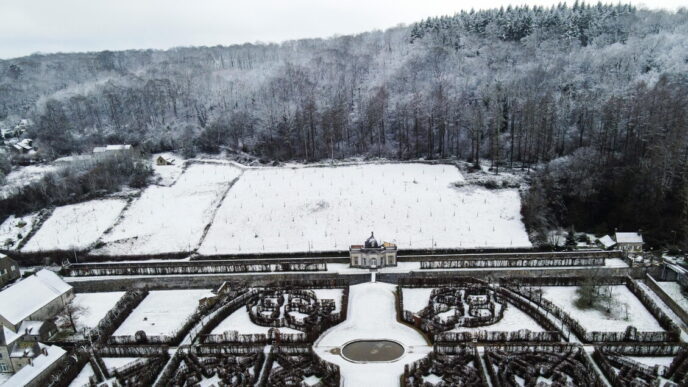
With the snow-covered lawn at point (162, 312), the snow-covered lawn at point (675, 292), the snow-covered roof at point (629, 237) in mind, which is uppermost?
the snow-covered roof at point (629, 237)

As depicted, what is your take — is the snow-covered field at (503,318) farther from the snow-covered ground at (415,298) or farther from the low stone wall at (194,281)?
the low stone wall at (194,281)

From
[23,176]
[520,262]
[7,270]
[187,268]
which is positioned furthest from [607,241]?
[23,176]

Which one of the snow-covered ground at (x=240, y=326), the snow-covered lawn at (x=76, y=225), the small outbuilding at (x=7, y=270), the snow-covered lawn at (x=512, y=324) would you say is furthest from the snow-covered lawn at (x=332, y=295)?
the small outbuilding at (x=7, y=270)

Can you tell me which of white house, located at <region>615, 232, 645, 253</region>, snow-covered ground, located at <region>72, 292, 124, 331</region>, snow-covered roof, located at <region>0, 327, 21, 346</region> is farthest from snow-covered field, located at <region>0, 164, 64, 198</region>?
white house, located at <region>615, 232, 645, 253</region>

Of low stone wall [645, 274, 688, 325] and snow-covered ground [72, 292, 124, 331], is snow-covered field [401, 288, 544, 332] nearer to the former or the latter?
low stone wall [645, 274, 688, 325]

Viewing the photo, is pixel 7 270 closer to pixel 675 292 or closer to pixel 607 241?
pixel 607 241

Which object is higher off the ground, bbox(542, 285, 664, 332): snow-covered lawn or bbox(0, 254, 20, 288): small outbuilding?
bbox(0, 254, 20, 288): small outbuilding
